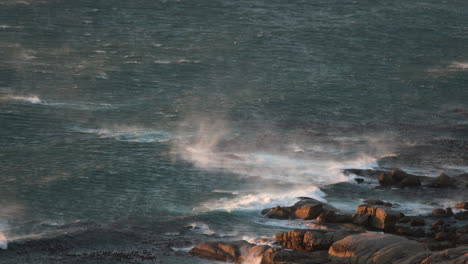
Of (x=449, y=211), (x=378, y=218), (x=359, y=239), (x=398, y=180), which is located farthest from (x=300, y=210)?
(x=398, y=180)

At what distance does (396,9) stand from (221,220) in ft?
311

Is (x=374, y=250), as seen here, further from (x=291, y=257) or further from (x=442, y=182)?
(x=442, y=182)

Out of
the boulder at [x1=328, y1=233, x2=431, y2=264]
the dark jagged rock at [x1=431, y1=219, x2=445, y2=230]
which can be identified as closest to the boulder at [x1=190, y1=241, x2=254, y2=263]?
the boulder at [x1=328, y1=233, x2=431, y2=264]

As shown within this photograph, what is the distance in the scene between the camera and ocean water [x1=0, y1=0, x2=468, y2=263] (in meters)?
88.9

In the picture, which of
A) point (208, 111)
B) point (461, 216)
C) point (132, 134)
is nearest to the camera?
point (461, 216)

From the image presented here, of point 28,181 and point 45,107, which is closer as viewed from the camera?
point 28,181

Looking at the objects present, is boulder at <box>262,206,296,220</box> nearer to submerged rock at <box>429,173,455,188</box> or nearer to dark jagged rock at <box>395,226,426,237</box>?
dark jagged rock at <box>395,226,426,237</box>

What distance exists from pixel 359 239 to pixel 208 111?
53.0 metres

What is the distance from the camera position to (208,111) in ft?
401

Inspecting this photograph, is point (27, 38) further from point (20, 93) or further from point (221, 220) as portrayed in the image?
point (221, 220)

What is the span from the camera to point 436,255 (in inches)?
2608

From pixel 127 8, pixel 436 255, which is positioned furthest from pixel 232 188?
pixel 127 8

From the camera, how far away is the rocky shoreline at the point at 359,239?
69.8 metres

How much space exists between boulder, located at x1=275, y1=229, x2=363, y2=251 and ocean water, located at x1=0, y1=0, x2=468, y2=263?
5.95m
